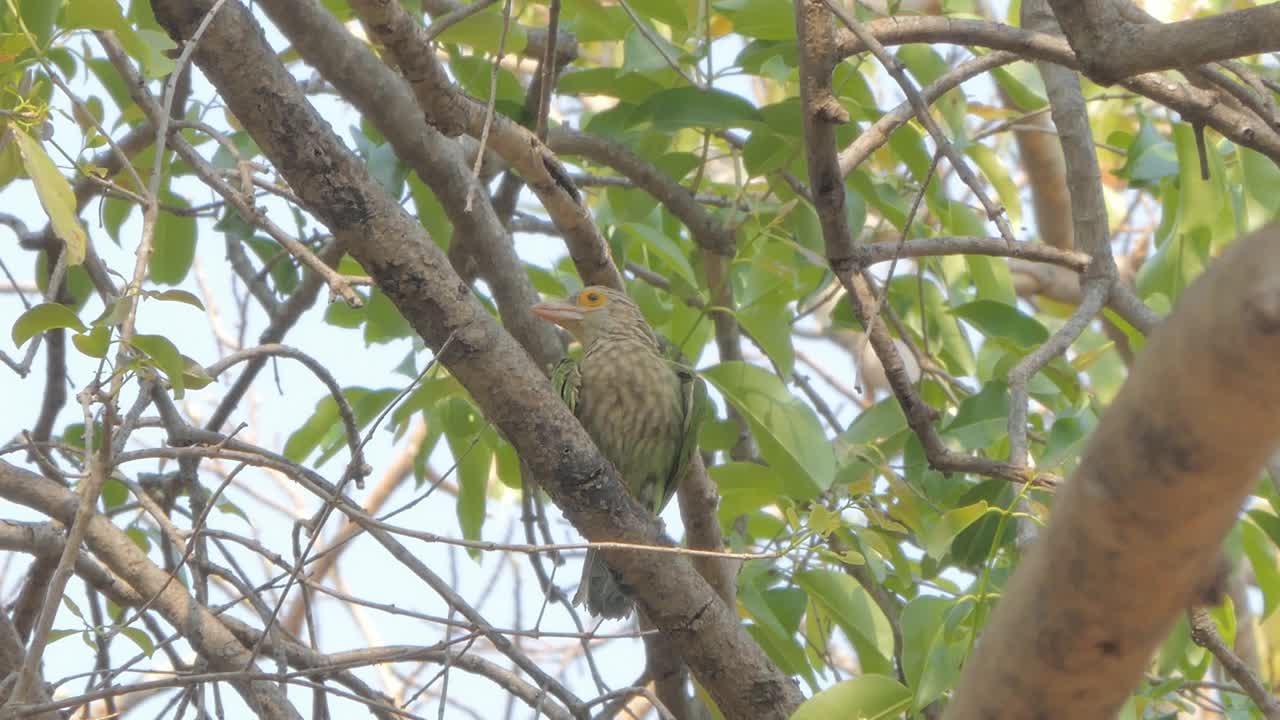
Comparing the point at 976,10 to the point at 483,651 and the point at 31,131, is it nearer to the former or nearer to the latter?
the point at 31,131

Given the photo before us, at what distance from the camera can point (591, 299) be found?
489 centimetres

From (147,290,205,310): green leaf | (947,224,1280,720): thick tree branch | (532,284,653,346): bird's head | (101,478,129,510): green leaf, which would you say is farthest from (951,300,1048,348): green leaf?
(947,224,1280,720): thick tree branch

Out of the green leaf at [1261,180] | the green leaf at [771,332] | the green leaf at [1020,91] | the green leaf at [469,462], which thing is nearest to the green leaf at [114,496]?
the green leaf at [469,462]

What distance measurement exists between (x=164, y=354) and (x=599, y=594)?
2206 millimetres

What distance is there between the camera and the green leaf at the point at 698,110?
149 inches

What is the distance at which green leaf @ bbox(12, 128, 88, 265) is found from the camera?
2.13m

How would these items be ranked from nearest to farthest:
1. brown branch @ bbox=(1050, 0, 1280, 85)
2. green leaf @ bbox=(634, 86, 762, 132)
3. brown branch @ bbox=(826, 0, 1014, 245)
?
brown branch @ bbox=(1050, 0, 1280, 85) → brown branch @ bbox=(826, 0, 1014, 245) → green leaf @ bbox=(634, 86, 762, 132)


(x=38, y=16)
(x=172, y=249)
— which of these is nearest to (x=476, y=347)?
(x=38, y=16)

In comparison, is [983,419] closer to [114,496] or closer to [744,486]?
[744,486]

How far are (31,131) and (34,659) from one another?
3.10ft

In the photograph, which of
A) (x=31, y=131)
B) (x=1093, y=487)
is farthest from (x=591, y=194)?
(x=1093, y=487)

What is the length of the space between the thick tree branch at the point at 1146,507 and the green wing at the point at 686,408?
2735 mm

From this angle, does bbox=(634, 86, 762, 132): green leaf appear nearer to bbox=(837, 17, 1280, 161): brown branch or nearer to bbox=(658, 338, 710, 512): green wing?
bbox=(658, 338, 710, 512): green wing

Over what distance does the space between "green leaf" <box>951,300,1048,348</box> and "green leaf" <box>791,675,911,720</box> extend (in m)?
1.35
